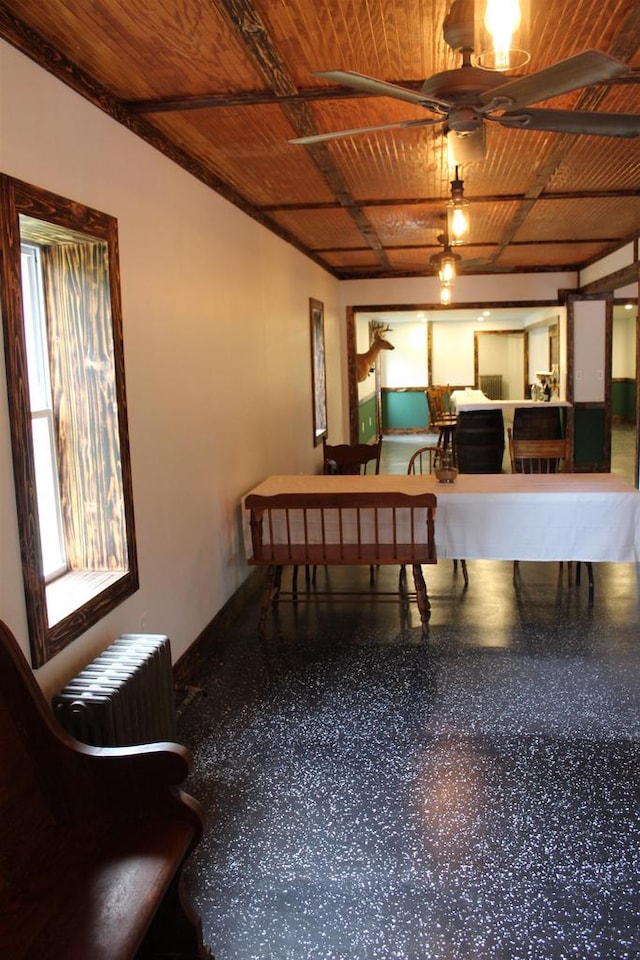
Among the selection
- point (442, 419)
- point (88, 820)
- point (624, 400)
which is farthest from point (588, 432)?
point (88, 820)

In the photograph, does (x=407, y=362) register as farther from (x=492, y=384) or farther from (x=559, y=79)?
(x=559, y=79)

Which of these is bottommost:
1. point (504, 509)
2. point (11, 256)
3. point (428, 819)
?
point (428, 819)

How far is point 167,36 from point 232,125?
88cm

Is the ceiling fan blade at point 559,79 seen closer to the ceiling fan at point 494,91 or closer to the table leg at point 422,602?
the ceiling fan at point 494,91

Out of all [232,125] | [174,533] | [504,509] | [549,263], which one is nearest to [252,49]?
[232,125]

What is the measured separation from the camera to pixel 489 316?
1452 centimetres

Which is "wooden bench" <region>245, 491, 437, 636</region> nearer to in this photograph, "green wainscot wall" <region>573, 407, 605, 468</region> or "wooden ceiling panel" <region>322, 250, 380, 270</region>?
"wooden ceiling panel" <region>322, 250, 380, 270</region>

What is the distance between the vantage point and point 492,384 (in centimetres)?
1579

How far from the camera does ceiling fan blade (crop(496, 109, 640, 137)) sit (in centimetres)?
212

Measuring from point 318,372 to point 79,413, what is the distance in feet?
16.2

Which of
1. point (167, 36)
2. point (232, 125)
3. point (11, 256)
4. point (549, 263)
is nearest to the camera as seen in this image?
point (11, 256)

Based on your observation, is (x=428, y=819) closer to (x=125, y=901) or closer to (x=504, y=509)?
(x=125, y=901)

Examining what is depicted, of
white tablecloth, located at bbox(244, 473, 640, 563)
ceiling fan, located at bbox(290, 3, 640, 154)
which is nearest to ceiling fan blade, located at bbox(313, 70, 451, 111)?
ceiling fan, located at bbox(290, 3, 640, 154)

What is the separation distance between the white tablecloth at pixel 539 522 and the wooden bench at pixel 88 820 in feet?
8.59
